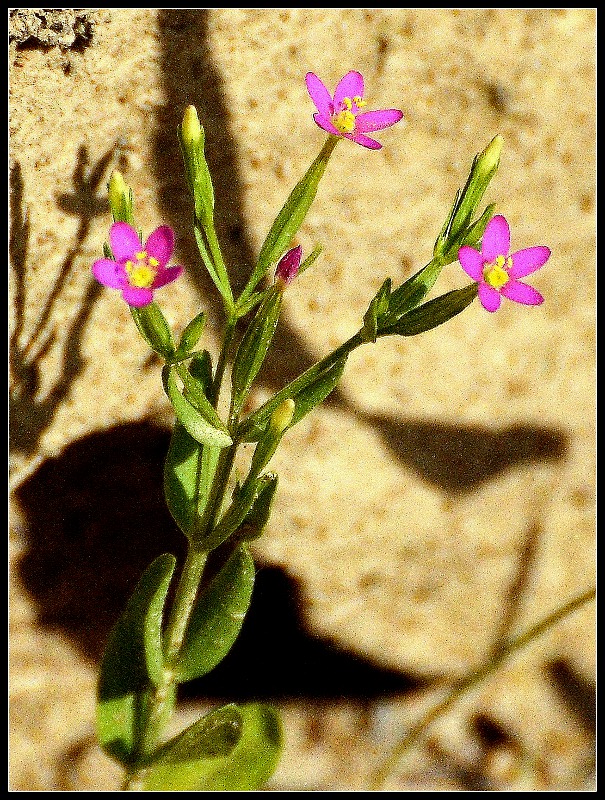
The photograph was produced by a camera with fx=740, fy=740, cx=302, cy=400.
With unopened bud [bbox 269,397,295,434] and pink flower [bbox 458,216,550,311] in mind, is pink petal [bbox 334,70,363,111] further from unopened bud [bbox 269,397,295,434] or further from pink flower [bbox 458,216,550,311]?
unopened bud [bbox 269,397,295,434]

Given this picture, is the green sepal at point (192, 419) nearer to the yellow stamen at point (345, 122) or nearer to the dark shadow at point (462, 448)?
the yellow stamen at point (345, 122)

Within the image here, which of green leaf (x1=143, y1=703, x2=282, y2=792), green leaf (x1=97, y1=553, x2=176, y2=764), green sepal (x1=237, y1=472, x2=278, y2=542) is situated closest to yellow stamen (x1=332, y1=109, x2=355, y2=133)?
green sepal (x1=237, y1=472, x2=278, y2=542)

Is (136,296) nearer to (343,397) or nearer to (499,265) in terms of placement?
(499,265)

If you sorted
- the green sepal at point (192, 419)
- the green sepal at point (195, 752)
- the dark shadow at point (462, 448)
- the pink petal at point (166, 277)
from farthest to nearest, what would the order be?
the dark shadow at point (462, 448)
the green sepal at point (195, 752)
the green sepal at point (192, 419)
the pink petal at point (166, 277)

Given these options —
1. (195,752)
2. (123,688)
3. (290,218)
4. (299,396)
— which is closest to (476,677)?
(195,752)

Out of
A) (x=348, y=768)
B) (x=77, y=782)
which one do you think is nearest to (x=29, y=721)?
(x=77, y=782)

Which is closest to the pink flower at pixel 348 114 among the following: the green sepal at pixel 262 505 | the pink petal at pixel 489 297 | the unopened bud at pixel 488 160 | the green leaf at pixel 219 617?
the unopened bud at pixel 488 160

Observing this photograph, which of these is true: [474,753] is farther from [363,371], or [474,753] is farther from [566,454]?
Answer: [363,371]

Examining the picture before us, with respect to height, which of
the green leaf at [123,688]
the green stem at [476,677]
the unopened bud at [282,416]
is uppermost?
the unopened bud at [282,416]
